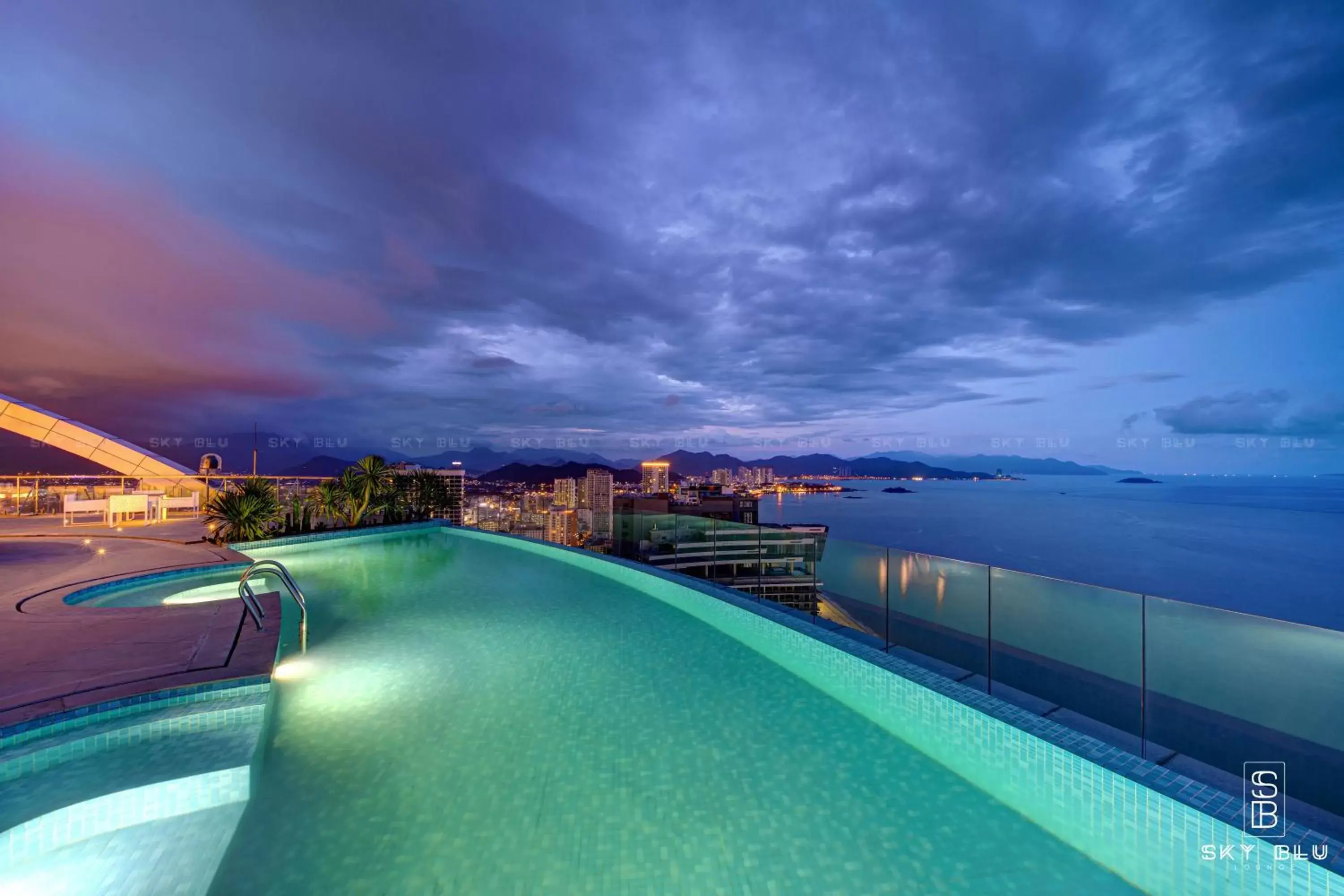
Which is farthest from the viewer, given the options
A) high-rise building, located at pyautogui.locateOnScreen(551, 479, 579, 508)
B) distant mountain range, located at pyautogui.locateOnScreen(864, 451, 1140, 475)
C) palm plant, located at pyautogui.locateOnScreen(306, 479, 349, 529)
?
distant mountain range, located at pyautogui.locateOnScreen(864, 451, 1140, 475)

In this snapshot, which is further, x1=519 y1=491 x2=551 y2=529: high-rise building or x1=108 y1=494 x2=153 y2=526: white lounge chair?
x1=519 y1=491 x2=551 y2=529: high-rise building

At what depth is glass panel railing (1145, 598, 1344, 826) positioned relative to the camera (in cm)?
279

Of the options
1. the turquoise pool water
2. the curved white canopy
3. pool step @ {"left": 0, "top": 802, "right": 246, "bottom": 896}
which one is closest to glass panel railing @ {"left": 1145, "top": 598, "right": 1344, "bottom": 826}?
pool step @ {"left": 0, "top": 802, "right": 246, "bottom": 896}

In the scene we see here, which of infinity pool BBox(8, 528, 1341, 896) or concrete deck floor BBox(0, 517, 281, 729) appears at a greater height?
concrete deck floor BBox(0, 517, 281, 729)

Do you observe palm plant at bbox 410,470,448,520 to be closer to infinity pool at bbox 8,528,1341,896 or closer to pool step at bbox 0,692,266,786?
infinity pool at bbox 8,528,1341,896

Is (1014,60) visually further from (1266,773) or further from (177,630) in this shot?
(177,630)

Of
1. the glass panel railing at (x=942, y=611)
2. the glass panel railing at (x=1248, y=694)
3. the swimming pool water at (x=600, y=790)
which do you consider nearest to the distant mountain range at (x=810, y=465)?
the glass panel railing at (x=942, y=611)

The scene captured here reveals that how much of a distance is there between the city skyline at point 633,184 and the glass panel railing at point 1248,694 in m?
11.7

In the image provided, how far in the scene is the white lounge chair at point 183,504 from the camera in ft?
41.1

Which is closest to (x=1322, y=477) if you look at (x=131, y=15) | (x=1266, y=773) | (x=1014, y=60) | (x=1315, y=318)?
(x=1315, y=318)

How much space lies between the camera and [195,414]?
31.9 m

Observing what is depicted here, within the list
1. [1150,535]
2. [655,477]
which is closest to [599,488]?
[655,477]

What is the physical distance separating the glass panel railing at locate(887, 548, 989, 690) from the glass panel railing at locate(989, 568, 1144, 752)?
9cm

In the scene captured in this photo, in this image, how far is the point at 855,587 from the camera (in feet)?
18.4
